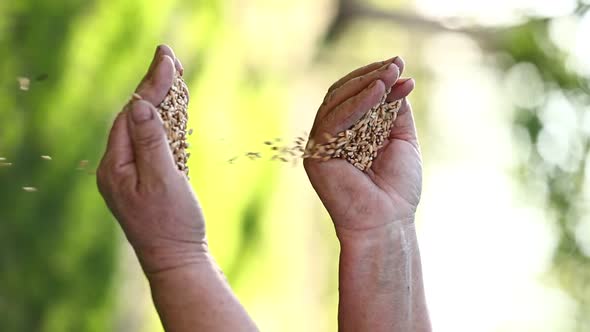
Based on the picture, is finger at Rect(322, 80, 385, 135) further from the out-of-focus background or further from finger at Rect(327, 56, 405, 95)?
the out-of-focus background

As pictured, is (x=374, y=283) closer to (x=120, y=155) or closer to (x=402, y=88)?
(x=402, y=88)

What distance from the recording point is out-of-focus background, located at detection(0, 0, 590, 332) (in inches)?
90.2

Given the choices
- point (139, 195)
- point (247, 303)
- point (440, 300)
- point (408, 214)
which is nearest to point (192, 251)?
point (139, 195)

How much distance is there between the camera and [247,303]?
282cm

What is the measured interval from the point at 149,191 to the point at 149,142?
5 centimetres

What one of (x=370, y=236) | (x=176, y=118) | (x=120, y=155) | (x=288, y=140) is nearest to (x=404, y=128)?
(x=370, y=236)

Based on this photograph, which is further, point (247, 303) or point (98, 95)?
point (247, 303)

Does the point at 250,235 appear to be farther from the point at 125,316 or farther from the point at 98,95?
the point at 98,95

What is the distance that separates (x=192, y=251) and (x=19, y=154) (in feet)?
5.04

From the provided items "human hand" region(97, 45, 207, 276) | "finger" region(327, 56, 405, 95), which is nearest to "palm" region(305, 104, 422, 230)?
"finger" region(327, 56, 405, 95)

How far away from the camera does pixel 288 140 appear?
9.56ft

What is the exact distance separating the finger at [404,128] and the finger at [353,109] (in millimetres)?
140

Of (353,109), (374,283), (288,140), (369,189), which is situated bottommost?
(288,140)

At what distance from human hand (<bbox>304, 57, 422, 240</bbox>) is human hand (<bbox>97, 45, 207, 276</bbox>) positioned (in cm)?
26
